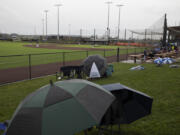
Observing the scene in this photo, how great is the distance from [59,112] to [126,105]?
2.01m

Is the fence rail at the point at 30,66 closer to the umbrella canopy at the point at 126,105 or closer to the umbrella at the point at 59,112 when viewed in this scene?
the umbrella canopy at the point at 126,105

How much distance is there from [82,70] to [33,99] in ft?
29.3

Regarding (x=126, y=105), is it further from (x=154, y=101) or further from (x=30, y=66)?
(x=30, y=66)

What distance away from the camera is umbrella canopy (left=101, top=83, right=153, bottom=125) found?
4047 millimetres

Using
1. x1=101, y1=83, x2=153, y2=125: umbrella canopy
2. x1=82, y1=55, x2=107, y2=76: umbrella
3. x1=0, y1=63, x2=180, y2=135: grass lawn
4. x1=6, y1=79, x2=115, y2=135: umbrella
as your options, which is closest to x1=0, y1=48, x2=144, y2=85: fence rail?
x1=0, y1=63, x2=180, y2=135: grass lawn

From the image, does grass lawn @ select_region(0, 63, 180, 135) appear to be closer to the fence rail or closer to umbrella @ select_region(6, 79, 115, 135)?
the fence rail

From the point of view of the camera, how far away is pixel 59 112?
2.58m

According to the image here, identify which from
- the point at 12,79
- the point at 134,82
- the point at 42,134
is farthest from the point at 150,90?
the point at 12,79

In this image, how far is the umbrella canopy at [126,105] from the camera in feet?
13.3

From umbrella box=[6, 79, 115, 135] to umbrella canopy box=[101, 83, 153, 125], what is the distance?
1144mm

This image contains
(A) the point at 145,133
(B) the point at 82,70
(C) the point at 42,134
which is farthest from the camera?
(B) the point at 82,70

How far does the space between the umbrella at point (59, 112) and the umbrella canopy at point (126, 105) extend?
3.75 feet

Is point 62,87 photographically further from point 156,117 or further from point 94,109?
point 156,117

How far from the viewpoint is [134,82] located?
34.0ft
